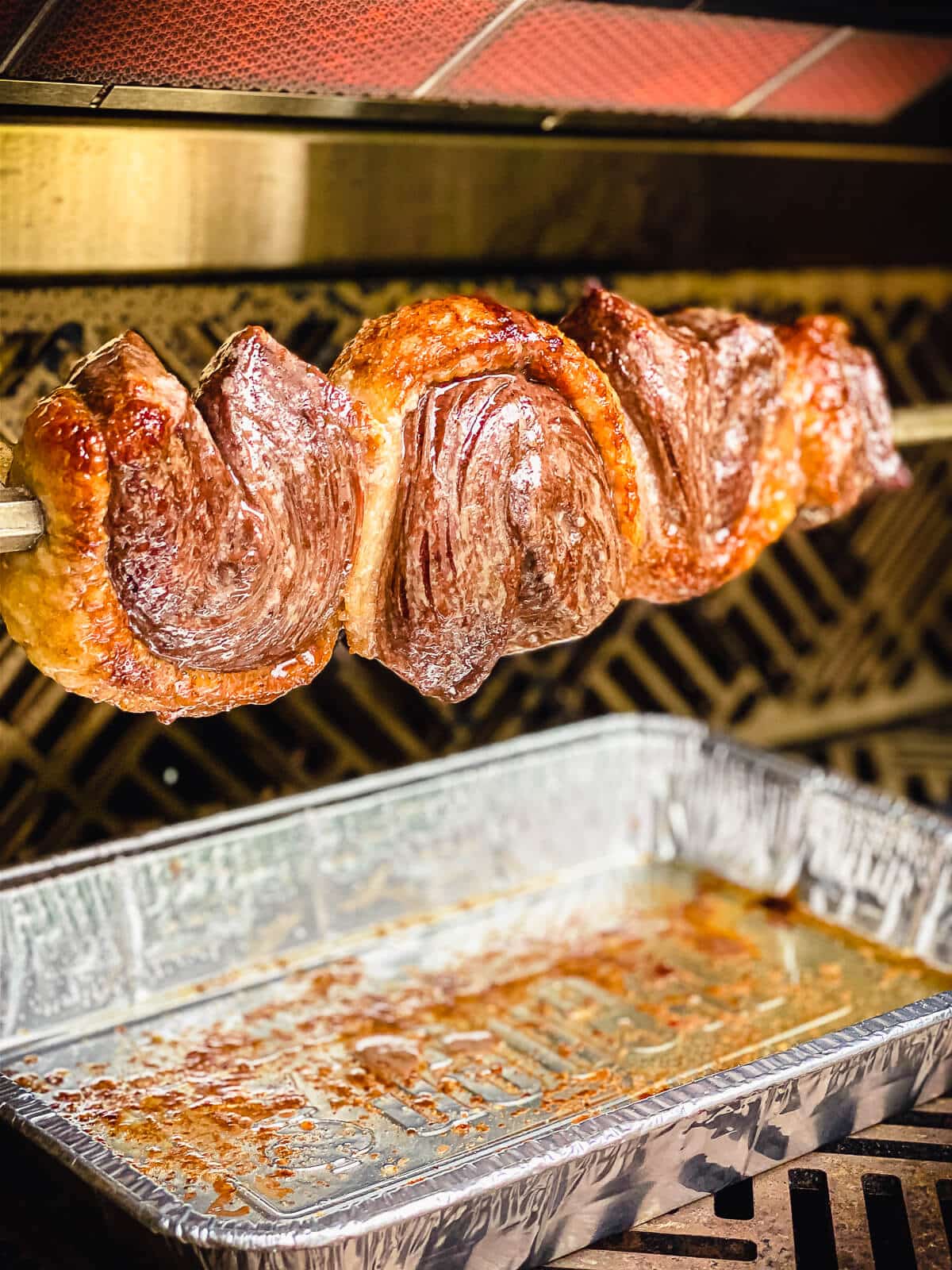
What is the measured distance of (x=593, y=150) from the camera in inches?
83.2

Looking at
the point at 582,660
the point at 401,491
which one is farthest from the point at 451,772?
the point at 401,491

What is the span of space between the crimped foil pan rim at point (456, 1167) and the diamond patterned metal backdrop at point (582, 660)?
1.87 feet

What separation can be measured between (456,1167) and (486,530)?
0.58 metres

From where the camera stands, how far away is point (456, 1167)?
144 cm

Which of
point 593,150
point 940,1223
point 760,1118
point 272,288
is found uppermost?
point 593,150

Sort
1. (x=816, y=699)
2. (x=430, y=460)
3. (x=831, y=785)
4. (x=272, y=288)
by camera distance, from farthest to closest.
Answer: (x=816, y=699)
(x=831, y=785)
(x=272, y=288)
(x=430, y=460)

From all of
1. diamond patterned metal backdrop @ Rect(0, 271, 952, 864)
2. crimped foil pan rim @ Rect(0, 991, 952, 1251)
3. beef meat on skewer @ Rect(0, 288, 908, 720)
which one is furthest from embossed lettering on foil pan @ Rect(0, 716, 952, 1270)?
beef meat on skewer @ Rect(0, 288, 908, 720)

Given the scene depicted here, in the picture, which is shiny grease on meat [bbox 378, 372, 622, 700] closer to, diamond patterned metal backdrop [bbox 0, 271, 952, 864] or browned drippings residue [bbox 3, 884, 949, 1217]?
browned drippings residue [bbox 3, 884, 949, 1217]

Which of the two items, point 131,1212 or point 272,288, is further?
point 272,288

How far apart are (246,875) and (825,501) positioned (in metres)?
0.85

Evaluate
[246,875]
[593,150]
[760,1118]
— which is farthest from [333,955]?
[593,150]

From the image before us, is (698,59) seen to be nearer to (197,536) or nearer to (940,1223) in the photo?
(197,536)

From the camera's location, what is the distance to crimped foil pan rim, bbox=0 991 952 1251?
1.26 metres

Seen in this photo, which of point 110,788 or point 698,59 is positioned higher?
point 698,59
